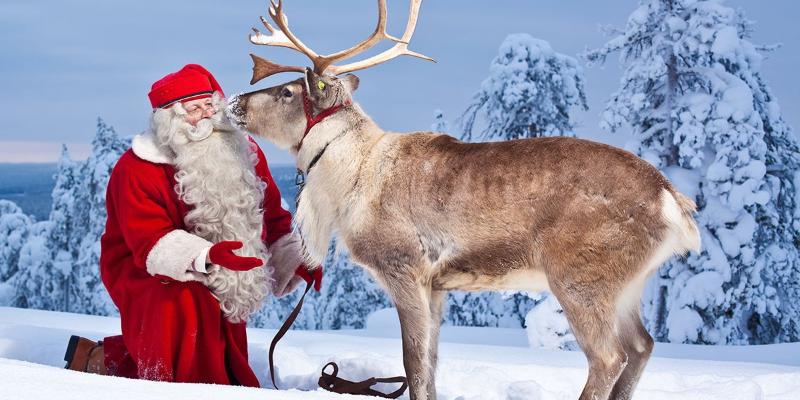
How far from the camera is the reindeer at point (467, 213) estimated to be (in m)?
3.86

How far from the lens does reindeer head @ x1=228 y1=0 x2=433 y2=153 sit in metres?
→ 4.45

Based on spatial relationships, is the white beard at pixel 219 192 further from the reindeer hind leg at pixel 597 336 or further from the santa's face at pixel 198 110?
the reindeer hind leg at pixel 597 336

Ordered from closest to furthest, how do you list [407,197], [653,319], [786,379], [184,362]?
[407,197], [184,362], [786,379], [653,319]

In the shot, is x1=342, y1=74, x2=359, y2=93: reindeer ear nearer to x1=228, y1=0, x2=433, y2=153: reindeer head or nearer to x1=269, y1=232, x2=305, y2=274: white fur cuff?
x1=228, y1=0, x2=433, y2=153: reindeer head

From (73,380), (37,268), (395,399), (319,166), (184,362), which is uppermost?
(319,166)

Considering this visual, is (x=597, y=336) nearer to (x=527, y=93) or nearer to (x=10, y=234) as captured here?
(x=527, y=93)

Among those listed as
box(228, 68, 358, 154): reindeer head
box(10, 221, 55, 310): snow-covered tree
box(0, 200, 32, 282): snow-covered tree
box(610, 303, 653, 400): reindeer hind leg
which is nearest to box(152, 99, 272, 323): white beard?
box(228, 68, 358, 154): reindeer head

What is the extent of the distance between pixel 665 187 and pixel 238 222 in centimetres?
224

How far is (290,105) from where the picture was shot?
4527 mm

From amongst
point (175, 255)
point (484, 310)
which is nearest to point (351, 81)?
point (175, 255)

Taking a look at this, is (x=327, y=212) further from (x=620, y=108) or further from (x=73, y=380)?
(x=620, y=108)

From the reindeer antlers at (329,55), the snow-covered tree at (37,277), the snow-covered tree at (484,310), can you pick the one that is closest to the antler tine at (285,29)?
the reindeer antlers at (329,55)

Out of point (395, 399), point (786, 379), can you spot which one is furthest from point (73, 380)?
point (786, 379)

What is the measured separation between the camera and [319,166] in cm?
446
